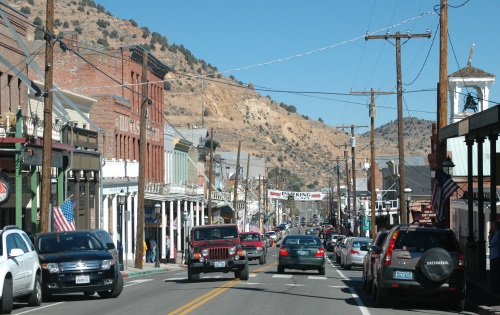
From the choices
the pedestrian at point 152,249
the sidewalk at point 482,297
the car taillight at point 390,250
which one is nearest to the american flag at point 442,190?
the sidewalk at point 482,297

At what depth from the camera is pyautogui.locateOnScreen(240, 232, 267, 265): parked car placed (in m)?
51.6

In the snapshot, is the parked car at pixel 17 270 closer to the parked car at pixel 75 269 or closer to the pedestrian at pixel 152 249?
the parked car at pixel 75 269

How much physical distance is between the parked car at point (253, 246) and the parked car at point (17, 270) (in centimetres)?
3035

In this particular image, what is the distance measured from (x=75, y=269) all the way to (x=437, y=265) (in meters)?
8.59

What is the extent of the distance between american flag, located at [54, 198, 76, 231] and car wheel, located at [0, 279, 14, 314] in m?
16.3

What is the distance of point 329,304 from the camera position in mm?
21203

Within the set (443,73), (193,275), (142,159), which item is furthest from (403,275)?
(142,159)

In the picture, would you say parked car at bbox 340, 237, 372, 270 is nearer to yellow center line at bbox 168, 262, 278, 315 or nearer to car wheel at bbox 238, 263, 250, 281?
car wheel at bbox 238, 263, 250, 281

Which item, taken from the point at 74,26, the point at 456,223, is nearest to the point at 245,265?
the point at 456,223

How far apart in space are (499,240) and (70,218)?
61.2 ft

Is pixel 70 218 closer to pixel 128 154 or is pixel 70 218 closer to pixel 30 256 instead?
pixel 30 256

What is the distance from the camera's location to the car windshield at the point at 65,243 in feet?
76.9

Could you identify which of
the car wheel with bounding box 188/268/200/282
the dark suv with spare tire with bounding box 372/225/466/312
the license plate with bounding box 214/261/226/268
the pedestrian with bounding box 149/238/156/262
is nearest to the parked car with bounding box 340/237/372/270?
the car wheel with bounding box 188/268/200/282

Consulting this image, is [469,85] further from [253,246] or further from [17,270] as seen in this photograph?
[17,270]
